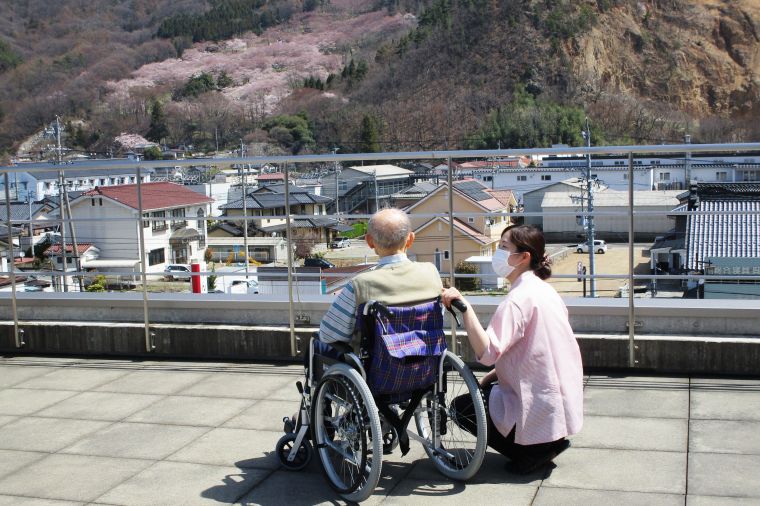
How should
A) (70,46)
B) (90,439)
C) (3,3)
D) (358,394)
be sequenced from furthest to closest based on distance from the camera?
(3,3) < (70,46) < (90,439) < (358,394)

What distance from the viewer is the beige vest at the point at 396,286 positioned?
401cm

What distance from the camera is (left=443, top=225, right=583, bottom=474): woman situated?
162 inches

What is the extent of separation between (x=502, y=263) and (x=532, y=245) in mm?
157

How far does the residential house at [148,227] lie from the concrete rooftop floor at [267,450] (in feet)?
4.16

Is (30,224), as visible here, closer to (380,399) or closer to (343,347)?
(343,347)

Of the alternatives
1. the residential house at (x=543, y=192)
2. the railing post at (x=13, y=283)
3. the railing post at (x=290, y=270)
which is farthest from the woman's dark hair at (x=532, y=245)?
the railing post at (x=13, y=283)

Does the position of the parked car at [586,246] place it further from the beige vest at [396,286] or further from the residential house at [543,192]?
the beige vest at [396,286]

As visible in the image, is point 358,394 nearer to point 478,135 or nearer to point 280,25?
point 478,135

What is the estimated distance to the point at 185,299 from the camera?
283 inches

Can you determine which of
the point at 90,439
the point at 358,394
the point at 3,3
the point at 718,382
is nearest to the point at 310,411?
the point at 358,394

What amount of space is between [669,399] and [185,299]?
356cm

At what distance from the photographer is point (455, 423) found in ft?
14.0

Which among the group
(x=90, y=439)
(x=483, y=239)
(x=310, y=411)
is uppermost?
(x=483, y=239)

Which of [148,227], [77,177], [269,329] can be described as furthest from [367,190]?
[77,177]
